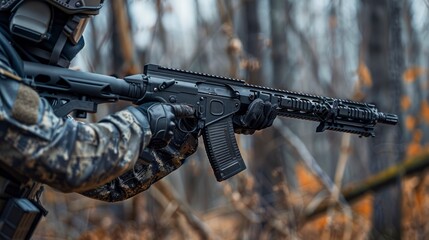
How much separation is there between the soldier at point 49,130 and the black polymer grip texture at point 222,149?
26 cm

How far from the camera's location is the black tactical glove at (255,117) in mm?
3598

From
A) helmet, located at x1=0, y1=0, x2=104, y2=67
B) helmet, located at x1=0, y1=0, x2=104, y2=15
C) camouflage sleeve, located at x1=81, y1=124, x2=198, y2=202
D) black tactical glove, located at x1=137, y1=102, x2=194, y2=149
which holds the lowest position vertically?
camouflage sleeve, located at x1=81, y1=124, x2=198, y2=202

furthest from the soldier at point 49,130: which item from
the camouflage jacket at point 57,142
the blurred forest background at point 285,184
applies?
the blurred forest background at point 285,184

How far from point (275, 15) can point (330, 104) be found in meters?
6.37

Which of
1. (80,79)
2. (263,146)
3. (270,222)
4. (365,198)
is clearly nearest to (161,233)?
(270,222)

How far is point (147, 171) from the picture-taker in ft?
11.3

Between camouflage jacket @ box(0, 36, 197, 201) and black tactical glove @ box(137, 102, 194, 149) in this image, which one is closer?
camouflage jacket @ box(0, 36, 197, 201)

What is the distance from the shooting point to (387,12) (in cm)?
734

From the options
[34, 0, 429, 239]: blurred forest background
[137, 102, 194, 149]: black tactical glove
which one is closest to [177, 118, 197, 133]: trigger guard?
[137, 102, 194, 149]: black tactical glove

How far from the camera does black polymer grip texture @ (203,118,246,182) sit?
11.2ft

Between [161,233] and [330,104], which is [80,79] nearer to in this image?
[330,104]

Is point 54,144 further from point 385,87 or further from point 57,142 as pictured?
point 385,87

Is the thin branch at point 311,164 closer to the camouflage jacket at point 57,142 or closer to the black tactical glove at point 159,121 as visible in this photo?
the black tactical glove at point 159,121

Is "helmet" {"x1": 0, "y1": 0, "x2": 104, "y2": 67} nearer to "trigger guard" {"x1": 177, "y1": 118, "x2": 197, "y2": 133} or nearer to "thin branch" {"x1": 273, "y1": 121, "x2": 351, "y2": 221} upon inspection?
"trigger guard" {"x1": 177, "y1": 118, "x2": 197, "y2": 133}
